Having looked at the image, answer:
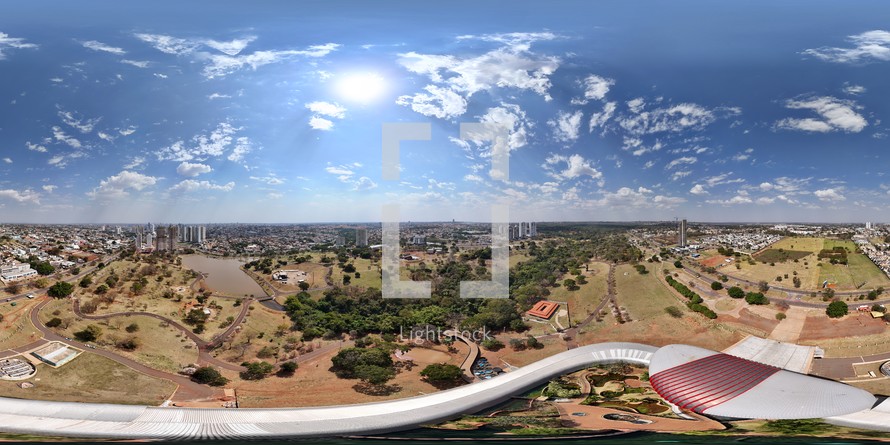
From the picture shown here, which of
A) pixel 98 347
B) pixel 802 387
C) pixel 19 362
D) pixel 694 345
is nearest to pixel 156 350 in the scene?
pixel 98 347

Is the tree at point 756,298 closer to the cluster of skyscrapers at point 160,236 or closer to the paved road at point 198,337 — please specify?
the paved road at point 198,337

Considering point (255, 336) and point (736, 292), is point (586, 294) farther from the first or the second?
point (255, 336)

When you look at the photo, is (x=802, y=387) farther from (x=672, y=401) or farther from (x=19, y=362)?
(x=19, y=362)

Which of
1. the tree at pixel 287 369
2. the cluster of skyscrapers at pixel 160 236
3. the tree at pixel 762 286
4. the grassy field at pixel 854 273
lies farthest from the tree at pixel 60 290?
the grassy field at pixel 854 273

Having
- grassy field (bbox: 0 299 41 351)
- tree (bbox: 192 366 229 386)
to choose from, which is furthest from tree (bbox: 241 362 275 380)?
grassy field (bbox: 0 299 41 351)

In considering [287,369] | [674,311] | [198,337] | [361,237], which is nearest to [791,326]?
[674,311]

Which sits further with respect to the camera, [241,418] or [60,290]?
[60,290]
